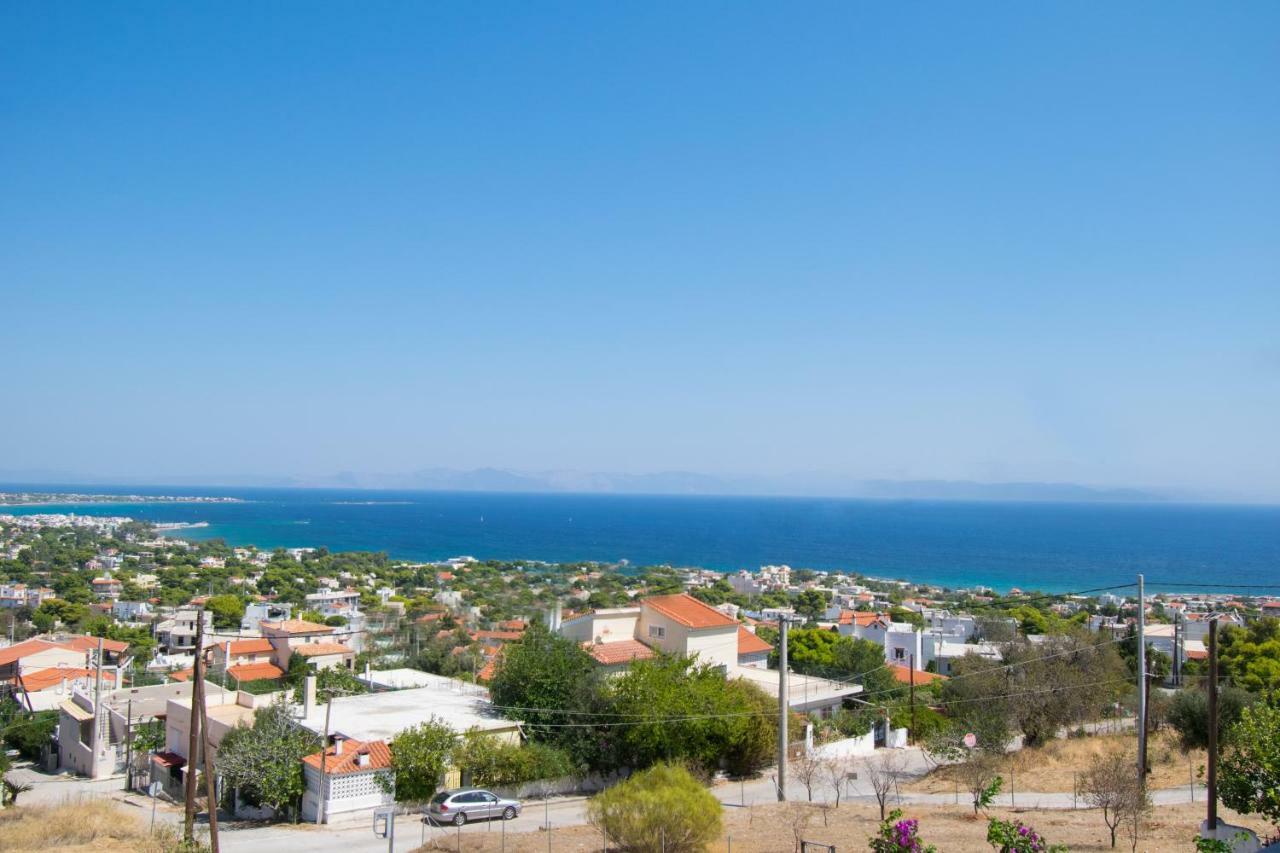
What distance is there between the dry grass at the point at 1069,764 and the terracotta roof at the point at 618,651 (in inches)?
399

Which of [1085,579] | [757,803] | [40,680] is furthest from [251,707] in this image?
[1085,579]

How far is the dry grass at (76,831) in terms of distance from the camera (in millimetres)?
17250

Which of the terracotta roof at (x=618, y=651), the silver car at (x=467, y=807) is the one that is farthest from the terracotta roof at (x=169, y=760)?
the terracotta roof at (x=618, y=651)

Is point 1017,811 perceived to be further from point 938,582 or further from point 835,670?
point 938,582

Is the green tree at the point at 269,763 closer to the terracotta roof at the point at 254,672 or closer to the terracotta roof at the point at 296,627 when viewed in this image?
the terracotta roof at the point at 254,672

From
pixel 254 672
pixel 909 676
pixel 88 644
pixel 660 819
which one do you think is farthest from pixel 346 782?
pixel 88 644

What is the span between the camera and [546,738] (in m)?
25.5

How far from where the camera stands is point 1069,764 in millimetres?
26797

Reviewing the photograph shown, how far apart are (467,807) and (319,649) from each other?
1167 inches

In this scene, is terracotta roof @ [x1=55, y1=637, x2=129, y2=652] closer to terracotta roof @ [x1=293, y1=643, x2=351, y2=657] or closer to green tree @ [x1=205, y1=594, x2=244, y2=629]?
green tree @ [x1=205, y1=594, x2=244, y2=629]

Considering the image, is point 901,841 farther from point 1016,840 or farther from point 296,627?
point 296,627

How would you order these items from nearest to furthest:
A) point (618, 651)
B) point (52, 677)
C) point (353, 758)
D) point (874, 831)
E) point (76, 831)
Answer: point (874, 831) → point (76, 831) → point (353, 758) → point (618, 651) → point (52, 677)

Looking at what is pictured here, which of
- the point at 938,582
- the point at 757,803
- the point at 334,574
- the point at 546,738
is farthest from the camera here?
the point at 938,582

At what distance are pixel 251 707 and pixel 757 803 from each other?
1601 cm
